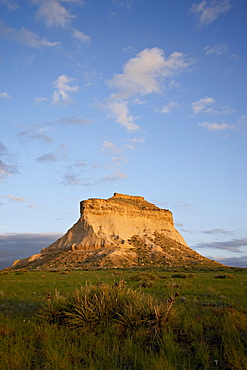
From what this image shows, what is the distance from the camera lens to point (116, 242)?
239 feet

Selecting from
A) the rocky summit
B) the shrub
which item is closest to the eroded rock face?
the rocky summit

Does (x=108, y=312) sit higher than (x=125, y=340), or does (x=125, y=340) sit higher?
(x=108, y=312)

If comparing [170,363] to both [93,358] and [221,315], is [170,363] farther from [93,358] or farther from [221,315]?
[221,315]

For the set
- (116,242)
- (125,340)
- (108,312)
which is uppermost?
(116,242)

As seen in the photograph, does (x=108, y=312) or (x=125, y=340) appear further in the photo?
(x=108, y=312)

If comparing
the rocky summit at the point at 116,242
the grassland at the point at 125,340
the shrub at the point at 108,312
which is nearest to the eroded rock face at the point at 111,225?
the rocky summit at the point at 116,242

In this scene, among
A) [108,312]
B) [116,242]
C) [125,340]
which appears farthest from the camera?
[116,242]

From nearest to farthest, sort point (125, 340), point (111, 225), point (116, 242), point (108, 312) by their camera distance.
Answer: point (125, 340) → point (108, 312) → point (116, 242) → point (111, 225)

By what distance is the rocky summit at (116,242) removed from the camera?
6218cm

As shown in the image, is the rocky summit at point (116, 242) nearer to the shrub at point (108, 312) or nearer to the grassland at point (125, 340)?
the shrub at point (108, 312)

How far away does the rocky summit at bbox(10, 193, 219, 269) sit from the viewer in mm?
62184

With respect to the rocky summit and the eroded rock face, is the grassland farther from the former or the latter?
the eroded rock face

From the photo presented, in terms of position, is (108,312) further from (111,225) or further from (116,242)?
(111,225)

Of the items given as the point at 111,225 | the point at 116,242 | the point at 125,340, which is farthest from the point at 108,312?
the point at 111,225
